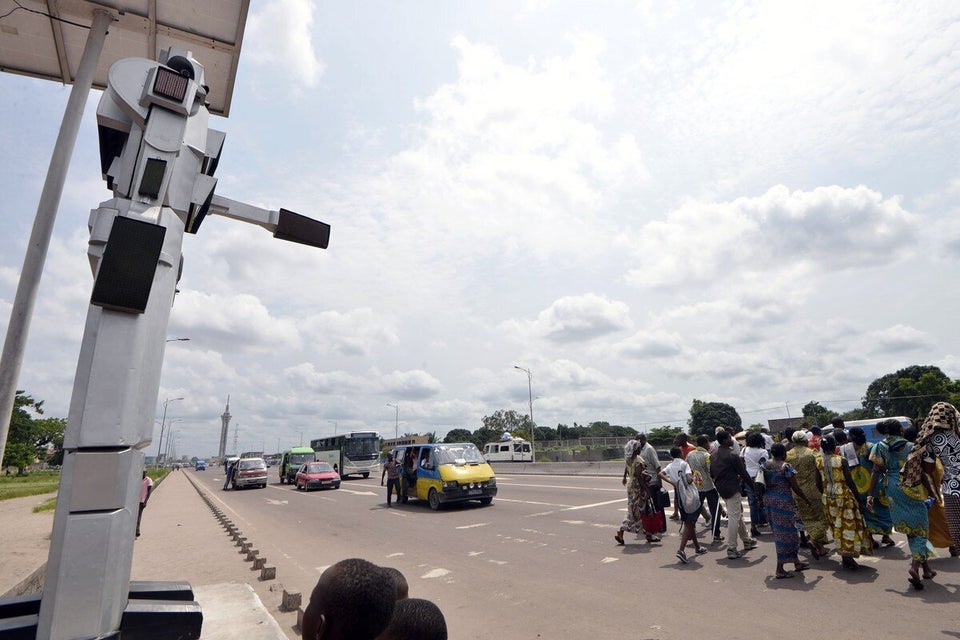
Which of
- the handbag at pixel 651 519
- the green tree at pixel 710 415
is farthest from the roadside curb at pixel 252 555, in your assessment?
the green tree at pixel 710 415

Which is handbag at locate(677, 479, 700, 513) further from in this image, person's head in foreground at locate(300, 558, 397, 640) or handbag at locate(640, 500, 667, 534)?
person's head in foreground at locate(300, 558, 397, 640)

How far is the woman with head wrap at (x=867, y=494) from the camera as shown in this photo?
689 centimetres

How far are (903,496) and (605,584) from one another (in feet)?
11.4

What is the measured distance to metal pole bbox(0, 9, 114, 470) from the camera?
6152 millimetres

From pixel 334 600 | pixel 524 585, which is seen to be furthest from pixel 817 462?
pixel 334 600

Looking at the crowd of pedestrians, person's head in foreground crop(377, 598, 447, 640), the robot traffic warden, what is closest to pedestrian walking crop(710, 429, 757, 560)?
the crowd of pedestrians

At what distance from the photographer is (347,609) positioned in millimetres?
1727

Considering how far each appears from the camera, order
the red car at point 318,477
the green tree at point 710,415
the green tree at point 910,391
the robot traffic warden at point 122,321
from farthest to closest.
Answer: the green tree at point 710,415
the green tree at point 910,391
the red car at point 318,477
the robot traffic warden at point 122,321

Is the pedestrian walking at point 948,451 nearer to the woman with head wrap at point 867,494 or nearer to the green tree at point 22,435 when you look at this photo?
the woman with head wrap at point 867,494

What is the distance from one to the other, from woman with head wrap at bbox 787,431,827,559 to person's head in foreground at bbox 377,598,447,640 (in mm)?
6653

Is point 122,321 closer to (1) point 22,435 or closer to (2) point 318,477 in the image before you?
(2) point 318,477

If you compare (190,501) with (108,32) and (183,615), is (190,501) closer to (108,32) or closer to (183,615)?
(108,32)

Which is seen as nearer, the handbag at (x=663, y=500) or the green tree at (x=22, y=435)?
the handbag at (x=663, y=500)

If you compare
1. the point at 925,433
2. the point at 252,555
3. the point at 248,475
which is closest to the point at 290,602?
the point at 252,555
